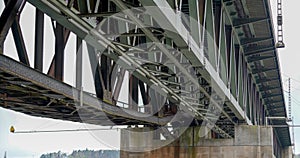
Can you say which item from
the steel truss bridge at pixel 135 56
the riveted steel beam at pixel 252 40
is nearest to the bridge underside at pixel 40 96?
the steel truss bridge at pixel 135 56

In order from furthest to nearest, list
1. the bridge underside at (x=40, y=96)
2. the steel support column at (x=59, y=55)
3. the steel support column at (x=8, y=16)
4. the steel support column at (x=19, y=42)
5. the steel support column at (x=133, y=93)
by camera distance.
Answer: the steel support column at (x=133, y=93) < the steel support column at (x=59, y=55) < the steel support column at (x=19, y=42) < the bridge underside at (x=40, y=96) < the steel support column at (x=8, y=16)

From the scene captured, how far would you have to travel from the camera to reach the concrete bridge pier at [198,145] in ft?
93.8

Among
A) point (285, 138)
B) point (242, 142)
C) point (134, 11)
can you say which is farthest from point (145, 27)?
point (285, 138)

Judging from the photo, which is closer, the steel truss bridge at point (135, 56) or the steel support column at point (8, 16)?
the steel support column at point (8, 16)

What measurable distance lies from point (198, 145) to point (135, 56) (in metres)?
17.2

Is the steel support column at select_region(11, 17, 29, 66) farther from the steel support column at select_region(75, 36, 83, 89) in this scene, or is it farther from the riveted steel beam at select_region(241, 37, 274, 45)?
the riveted steel beam at select_region(241, 37, 274, 45)

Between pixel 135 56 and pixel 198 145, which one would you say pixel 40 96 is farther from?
pixel 198 145

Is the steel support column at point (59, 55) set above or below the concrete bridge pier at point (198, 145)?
above

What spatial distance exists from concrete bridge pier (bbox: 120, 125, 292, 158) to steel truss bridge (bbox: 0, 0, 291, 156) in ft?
5.39

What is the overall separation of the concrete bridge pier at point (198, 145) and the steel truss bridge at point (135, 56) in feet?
5.39

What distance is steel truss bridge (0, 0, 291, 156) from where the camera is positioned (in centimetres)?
985

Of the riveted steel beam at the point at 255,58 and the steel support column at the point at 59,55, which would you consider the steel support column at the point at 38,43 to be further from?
the riveted steel beam at the point at 255,58

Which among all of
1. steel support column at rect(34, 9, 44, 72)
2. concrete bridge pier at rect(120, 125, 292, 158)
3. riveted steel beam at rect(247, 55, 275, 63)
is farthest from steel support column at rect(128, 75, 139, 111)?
riveted steel beam at rect(247, 55, 275, 63)

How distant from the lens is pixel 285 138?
79375 mm
